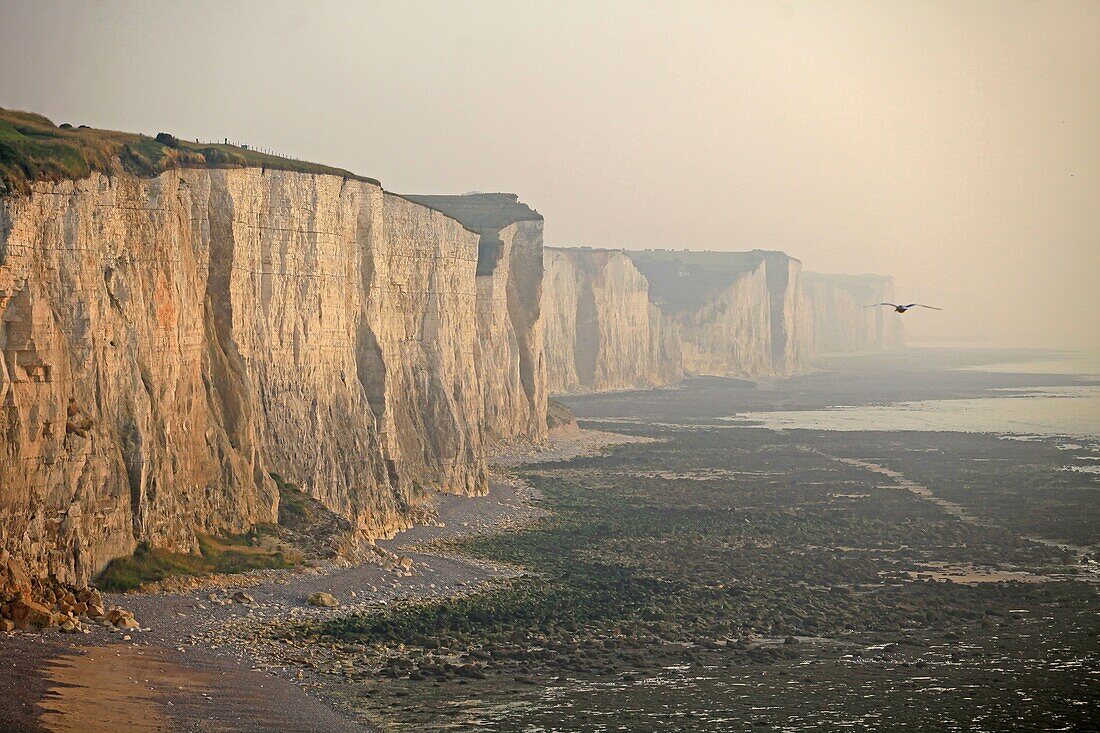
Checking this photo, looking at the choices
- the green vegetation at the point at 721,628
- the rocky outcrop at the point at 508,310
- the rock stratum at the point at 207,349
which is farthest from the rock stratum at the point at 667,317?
the green vegetation at the point at 721,628

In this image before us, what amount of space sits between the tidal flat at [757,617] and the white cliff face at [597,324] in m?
50.4

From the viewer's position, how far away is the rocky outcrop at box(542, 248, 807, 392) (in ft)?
349

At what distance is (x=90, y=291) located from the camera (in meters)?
24.6

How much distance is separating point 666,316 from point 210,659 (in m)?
107

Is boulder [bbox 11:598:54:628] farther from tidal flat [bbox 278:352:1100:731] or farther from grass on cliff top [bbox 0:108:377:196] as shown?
grass on cliff top [bbox 0:108:377:196]

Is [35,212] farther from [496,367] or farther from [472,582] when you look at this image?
[496,367]

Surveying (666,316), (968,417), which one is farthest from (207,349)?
(666,316)

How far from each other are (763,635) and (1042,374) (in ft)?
413

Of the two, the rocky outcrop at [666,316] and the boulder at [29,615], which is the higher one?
the rocky outcrop at [666,316]

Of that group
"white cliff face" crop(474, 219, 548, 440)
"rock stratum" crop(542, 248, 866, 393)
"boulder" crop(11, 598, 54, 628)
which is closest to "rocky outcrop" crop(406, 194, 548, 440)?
"white cliff face" crop(474, 219, 548, 440)

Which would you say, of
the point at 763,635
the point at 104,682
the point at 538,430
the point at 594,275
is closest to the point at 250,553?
the point at 104,682

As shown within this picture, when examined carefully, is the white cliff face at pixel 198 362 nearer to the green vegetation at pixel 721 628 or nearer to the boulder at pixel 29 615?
the boulder at pixel 29 615

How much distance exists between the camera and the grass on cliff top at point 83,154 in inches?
918

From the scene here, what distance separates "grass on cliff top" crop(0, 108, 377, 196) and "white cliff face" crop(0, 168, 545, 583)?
12.9 inches
